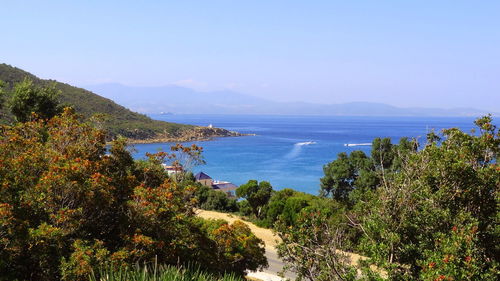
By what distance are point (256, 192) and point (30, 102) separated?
660 inches

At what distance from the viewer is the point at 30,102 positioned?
19.4 m

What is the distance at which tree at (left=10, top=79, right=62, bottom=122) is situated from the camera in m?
19.1

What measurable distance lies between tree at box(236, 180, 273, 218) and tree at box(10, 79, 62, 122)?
1482cm

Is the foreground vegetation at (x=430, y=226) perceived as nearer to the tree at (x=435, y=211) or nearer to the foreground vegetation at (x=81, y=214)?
the tree at (x=435, y=211)

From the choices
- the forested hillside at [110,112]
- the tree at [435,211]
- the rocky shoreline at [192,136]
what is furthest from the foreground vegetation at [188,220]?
the rocky shoreline at [192,136]

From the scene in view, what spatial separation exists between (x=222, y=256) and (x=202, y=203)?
2376 centimetres

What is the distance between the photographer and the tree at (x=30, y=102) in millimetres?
19062

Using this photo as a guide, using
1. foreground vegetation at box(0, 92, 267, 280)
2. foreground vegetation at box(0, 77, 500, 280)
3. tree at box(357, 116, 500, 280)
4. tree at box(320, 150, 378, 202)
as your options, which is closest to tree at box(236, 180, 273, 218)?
tree at box(320, 150, 378, 202)

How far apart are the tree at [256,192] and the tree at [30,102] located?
14.8 m

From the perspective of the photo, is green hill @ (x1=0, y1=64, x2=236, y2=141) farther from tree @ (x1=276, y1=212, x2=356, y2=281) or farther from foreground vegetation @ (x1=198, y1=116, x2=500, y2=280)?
foreground vegetation @ (x1=198, y1=116, x2=500, y2=280)

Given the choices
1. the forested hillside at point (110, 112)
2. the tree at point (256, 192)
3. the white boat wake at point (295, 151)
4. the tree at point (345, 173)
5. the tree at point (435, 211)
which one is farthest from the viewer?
the white boat wake at point (295, 151)

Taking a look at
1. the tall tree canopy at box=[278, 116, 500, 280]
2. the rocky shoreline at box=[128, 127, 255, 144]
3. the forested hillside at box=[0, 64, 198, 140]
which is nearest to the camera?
the tall tree canopy at box=[278, 116, 500, 280]

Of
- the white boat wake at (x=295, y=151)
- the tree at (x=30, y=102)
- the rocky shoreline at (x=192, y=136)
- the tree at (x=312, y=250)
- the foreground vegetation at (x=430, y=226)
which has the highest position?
the tree at (x=30, y=102)

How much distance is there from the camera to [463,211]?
6238mm
